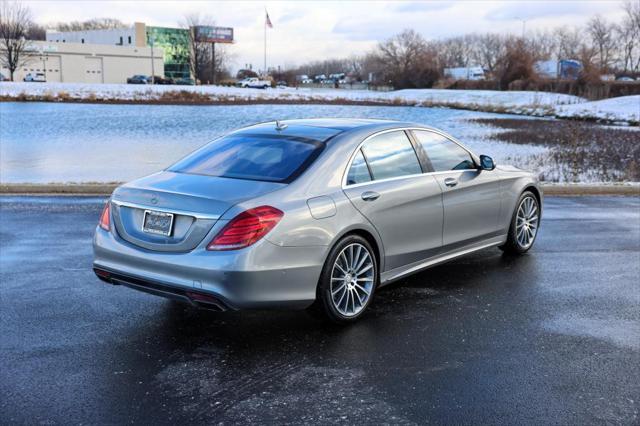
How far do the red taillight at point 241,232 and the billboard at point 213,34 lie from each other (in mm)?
116421

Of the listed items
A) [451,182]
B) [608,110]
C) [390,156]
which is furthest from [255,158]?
[608,110]

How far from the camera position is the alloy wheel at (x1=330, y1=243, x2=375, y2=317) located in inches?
211

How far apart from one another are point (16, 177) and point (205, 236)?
36.2 feet

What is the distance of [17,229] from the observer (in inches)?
349

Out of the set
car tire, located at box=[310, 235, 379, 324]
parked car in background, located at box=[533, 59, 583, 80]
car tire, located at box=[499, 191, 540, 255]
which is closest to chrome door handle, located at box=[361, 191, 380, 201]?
car tire, located at box=[310, 235, 379, 324]

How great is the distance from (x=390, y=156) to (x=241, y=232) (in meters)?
1.86

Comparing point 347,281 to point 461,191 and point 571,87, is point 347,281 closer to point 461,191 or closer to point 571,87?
point 461,191

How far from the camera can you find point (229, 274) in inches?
184

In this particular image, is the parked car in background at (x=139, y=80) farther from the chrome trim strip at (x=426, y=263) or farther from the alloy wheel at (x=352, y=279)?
the alloy wheel at (x=352, y=279)

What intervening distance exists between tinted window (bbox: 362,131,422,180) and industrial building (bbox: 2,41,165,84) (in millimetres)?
99731

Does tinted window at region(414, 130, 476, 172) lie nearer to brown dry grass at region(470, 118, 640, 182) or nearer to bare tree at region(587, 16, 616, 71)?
brown dry grass at region(470, 118, 640, 182)

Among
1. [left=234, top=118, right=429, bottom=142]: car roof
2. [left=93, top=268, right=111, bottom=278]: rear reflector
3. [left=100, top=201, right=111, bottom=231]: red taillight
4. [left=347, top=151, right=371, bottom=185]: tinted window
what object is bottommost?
[left=93, top=268, right=111, bottom=278]: rear reflector

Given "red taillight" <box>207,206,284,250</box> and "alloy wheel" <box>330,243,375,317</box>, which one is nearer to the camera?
"red taillight" <box>207,206,284,250</box>

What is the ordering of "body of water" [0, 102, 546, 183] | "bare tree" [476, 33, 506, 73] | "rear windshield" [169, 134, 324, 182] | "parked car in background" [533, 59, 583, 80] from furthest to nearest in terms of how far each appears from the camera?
1. "bare tree" [476, 33, 506, 73]
2. "parked car in background" [533, 59, 583, 80]
3. "body of water" [0, 102, 546, 183]
4. "rear windshield" [169, 134, 324, 182]
